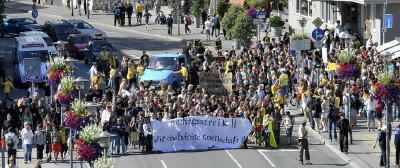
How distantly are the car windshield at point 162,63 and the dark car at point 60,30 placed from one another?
14591 mm

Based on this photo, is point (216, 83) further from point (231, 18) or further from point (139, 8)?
point (139, 8)

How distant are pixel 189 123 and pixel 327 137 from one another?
4.78 m

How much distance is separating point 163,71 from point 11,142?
522 inches

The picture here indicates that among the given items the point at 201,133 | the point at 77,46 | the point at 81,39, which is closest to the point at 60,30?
the point at 81,39

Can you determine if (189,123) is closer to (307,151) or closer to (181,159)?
(181,159)

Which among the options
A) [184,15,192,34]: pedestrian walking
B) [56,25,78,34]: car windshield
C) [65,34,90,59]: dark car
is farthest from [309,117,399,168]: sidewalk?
[184,15,192,34]: pedestrian walking

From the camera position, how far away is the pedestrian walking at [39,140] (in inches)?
1361

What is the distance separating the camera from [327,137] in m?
37.4

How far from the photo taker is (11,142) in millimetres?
33844

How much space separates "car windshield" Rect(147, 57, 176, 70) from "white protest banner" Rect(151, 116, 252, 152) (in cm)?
1015

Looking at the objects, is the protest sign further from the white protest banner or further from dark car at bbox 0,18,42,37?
dark car at bbox 0,18,42,37

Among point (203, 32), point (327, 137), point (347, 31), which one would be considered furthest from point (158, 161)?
point (203, 32)

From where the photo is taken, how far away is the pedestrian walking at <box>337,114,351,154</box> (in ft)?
113

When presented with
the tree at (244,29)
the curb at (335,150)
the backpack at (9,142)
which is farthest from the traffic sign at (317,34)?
the backpack at (9,142)
